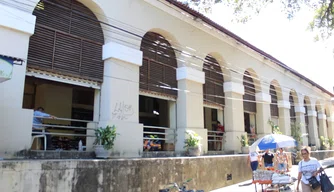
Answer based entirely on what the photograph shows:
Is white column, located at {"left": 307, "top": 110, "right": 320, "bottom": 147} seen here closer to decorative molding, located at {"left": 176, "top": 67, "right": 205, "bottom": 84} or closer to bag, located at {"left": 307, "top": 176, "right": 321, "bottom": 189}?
decorative molding, located at {"left": 176, "top": 67, "right": 205, "bottom": 84}

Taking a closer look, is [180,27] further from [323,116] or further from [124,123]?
[323,116]

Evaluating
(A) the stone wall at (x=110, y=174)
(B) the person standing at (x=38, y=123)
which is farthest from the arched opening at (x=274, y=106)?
(B) the person standing at (x=38, y=123)

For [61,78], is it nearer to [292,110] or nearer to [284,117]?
[284,117]

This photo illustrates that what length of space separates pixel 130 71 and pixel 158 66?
5.83ft

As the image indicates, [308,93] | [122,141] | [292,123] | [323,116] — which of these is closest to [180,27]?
[122,141]

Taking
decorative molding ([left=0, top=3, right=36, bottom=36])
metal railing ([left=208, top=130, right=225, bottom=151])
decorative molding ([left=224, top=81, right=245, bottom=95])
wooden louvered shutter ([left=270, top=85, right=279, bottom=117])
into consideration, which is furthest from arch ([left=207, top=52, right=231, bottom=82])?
decorative molding ([left=0, top=3, right=36, bottom=36])

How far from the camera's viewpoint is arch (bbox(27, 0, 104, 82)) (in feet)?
26.1

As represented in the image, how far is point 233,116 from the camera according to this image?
553 inches

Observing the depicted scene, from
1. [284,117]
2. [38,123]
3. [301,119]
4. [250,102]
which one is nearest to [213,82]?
[250,102]

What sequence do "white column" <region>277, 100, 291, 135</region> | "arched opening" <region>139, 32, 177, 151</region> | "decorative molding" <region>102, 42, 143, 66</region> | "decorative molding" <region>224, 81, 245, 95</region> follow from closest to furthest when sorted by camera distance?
"decorative molding" <region>102, 42, 143, 66</region>, "arched opening" <region>139, 32, 177, 151</region>, "decorative molding" <region>224, 81, 245, 95</region>, "white column" <region>277, 100, 291, 135</region>

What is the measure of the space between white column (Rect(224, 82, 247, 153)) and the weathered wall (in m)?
2.92

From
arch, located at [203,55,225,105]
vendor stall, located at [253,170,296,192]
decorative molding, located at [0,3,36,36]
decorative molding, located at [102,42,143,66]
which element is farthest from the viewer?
arch, located at [203,55,225,105]

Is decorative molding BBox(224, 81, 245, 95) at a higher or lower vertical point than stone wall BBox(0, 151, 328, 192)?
higher

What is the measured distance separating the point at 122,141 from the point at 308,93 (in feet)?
61.6
